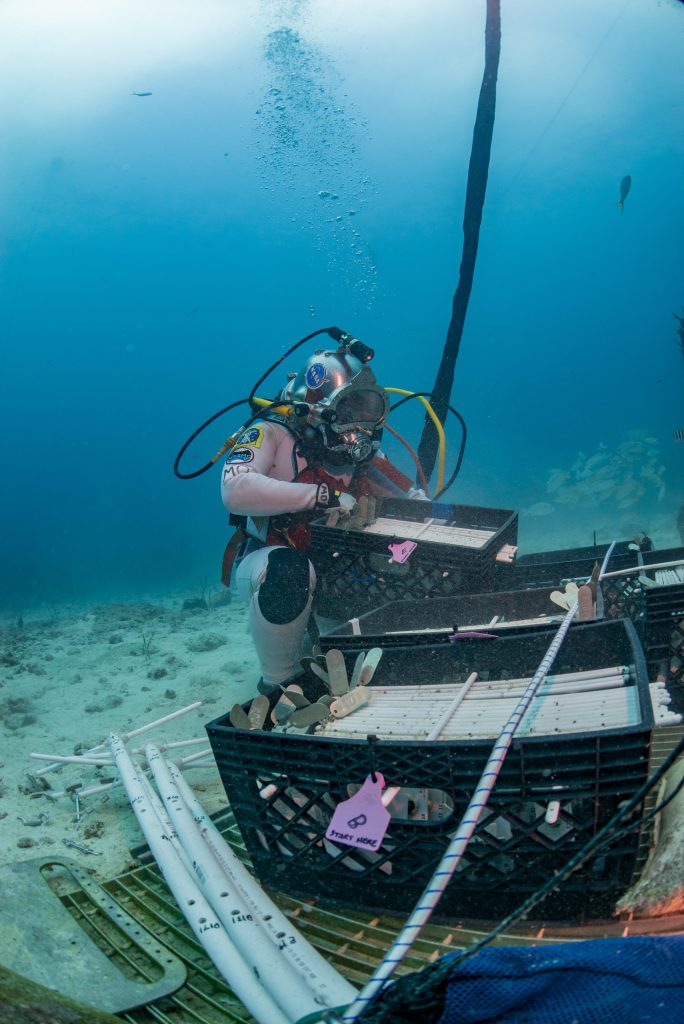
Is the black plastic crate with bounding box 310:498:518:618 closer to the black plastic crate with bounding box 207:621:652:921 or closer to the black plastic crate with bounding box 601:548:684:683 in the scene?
the black plastic crate with bounding box 601:548:684:683

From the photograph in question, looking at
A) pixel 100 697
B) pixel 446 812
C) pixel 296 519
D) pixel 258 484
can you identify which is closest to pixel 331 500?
pixel 296 519

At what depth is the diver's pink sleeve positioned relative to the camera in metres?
4.06

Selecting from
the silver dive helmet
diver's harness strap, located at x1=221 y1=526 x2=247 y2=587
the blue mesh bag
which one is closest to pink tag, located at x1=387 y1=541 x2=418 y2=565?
the silver dive helmet

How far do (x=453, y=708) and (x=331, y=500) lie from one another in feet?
7.11

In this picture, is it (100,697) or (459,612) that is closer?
(459,612)

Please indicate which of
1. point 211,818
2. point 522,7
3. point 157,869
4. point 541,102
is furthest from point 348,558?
point 541,102

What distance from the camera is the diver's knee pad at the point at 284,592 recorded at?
397 cm

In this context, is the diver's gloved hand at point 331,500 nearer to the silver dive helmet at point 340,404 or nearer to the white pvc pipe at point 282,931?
the silver dive helmet at point 340,404

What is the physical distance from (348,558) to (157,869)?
2076mm

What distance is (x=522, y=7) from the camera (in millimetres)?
25625

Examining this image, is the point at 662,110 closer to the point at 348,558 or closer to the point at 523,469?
the point at 523,469

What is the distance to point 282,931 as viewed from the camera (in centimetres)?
184

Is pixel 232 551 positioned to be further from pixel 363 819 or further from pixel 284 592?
pixel 363 819

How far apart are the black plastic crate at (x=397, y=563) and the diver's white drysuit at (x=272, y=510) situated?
0.56 feet
